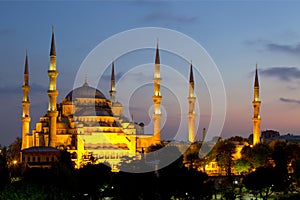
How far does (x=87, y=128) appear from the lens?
58.9 m

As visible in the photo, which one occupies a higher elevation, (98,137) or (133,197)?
(98,137)

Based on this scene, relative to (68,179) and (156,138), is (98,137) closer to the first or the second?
(156,138)

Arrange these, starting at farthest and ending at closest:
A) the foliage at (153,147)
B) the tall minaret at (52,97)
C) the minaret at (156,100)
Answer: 1. the minaret at (156,100)
2. the foliage at (153,147)
3. the tall minaret at (52,97)

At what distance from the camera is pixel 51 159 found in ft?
→ 174

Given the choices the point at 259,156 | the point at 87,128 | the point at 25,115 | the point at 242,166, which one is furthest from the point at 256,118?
the point at 25,115

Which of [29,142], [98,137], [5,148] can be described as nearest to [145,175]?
[98,137]

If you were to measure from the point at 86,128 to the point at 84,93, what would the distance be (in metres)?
6.22

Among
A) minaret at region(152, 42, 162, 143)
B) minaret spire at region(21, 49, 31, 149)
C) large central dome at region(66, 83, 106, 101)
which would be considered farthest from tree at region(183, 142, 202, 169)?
minaret spire at region(21, 49, 31, 149)

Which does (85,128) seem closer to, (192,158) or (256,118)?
(192,158)

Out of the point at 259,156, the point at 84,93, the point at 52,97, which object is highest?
the point at 84,93

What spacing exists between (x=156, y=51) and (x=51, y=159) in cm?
1674

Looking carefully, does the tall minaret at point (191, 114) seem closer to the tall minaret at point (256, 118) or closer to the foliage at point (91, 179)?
the tall minaret at point (256, 118)

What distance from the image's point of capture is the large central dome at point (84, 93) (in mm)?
63562

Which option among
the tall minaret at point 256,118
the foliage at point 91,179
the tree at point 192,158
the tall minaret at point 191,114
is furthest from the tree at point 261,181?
the tall minaret at point 191,114
